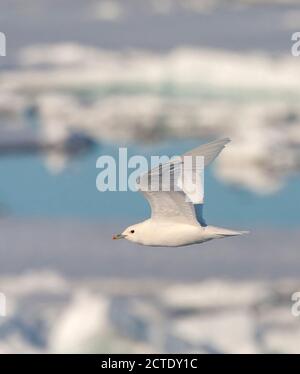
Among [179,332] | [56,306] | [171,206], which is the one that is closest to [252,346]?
[179,332]

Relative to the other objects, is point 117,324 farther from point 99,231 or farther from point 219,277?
point 99,231

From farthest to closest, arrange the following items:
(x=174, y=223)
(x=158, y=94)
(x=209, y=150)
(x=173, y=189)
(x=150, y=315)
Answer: (x=158, y=94), (x=150, y=315), (x=174, y=223), (x=173, y=189), (x=209, y=150)

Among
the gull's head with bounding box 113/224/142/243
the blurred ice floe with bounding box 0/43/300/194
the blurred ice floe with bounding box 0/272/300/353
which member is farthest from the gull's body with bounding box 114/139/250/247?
the blurred ice floe with bounding box 0/43/300/194

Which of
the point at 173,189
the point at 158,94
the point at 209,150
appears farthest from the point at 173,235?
the point at 158,94

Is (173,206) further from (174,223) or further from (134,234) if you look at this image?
(134,234)

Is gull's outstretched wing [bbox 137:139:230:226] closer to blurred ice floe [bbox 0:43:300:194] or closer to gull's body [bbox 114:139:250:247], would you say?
gull's body [bbox 114:139:250:247]

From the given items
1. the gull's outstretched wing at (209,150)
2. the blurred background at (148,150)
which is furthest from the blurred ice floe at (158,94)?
the gull's outstretched wing at (209,150)
